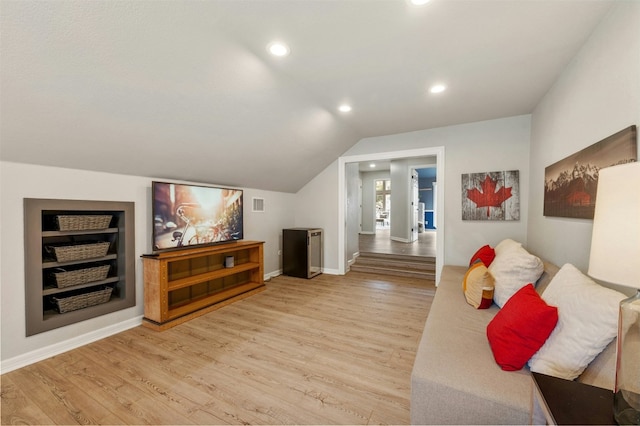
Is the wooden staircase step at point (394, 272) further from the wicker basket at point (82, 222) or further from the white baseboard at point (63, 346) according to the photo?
the wicker basket at point (82, 222)

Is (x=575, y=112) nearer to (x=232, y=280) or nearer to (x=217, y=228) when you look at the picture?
(x=217, y=228)

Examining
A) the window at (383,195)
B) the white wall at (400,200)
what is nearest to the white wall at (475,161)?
the white wall at (400,200)

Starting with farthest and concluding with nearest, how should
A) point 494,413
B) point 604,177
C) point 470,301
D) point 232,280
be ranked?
point 232,280 < point 470,301 < point 494,413 < point 604,177

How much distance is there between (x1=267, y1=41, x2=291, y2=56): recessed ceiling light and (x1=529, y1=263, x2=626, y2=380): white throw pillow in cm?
239

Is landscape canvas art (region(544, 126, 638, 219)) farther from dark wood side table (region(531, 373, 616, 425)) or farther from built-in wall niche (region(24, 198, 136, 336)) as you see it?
built-in wall niche (region(24, 198, 136, 336))

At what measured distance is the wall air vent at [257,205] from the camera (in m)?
4.46

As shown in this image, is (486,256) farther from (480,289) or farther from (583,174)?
(583,174)

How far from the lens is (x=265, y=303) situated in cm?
346

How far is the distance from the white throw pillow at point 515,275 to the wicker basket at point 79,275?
12.2 ft

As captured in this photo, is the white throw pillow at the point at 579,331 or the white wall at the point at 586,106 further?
the white wall at the point at 586,106

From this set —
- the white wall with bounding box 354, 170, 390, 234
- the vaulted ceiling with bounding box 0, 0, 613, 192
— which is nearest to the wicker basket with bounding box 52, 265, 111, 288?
the vaulted ceiling with bounding box 0, 0, 613, 192

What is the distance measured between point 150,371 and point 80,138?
1960mm

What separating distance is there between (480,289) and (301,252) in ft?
9.97

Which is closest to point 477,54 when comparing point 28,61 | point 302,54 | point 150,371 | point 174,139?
point 302,54
